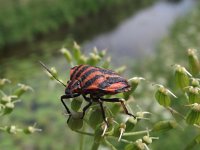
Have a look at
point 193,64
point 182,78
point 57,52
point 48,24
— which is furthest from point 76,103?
point 48,24

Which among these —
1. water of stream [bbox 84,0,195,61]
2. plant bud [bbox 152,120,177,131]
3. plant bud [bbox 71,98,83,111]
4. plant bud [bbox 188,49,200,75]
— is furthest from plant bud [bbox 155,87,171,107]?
water of stream [bbox 84,0,195,61]

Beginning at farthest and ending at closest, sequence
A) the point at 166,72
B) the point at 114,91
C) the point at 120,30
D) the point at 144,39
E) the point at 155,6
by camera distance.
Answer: the point at 155,6
the point at 120,30
the point at 144,39
the point at 166,72
the point at 114,91

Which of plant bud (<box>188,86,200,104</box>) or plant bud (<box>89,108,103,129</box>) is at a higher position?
plant bud (<box>89,108,103,129</box>)

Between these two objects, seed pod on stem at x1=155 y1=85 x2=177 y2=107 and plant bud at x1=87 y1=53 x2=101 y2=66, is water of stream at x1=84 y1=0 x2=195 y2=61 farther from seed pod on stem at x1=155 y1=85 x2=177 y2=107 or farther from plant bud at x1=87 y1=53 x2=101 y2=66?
seed pod on stem at x1=155 y1=85 x2=177 y2=107

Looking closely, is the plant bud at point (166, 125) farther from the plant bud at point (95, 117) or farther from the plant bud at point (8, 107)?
the plant bud at point (8, 107)

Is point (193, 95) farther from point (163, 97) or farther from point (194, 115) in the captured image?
point (163, 97)

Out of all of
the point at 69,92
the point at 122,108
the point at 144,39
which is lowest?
the point at 144,39

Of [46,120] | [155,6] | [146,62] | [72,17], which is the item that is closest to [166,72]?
[146,62]

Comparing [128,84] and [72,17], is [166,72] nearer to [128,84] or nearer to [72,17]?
[128,84]
